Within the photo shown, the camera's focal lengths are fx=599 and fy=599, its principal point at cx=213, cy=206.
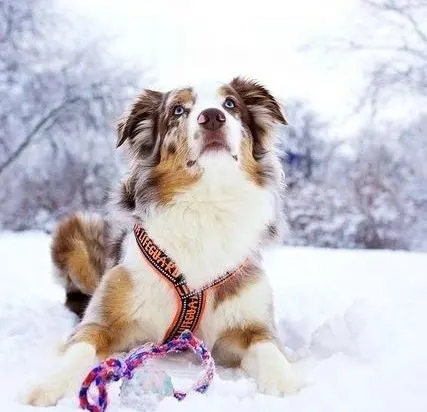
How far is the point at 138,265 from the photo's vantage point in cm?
198

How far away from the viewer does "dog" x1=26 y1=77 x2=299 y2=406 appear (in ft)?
6.30

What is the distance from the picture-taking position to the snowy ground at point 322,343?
1434 millimetres

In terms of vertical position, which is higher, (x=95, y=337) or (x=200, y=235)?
(x=200, y=235)

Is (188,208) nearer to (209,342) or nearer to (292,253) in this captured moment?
(209,342)

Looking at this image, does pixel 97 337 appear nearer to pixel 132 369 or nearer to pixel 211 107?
pixel 132 369

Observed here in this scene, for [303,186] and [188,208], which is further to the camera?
[303,186]

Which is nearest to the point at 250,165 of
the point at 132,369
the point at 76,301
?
the point at 132,369

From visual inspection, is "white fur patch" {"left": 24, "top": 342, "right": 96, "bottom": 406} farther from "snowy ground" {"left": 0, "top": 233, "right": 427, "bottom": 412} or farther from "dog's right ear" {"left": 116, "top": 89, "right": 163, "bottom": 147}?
"dog's right ear" {"left": 116, "top": 89, "right": 163, "bottom": 147}

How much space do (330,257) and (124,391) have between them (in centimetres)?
437

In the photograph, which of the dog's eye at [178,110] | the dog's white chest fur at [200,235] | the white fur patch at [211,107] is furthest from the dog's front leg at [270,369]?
the dog's eye at [178,110]

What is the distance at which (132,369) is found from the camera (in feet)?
4.84

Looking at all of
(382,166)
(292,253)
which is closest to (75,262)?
(292,253)

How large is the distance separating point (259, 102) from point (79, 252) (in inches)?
44.3

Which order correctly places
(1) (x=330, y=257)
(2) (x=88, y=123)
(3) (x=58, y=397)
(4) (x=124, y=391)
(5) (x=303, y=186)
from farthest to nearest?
(2) (x=88, y=123) < (5) (x=303, y=186) < (1) (x=330, y=257) < (3) (x=58, y=397) < (4) (x=124, y=391)
